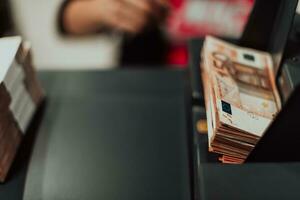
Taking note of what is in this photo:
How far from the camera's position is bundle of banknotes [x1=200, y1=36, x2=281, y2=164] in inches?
20.9

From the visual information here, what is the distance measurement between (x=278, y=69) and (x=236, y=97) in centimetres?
9

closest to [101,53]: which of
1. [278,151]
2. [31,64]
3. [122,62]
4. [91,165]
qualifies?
[122,62]

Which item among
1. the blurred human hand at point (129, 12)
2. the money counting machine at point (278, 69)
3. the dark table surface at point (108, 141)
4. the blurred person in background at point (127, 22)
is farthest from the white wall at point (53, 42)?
the money counting machine at point (278, 69)

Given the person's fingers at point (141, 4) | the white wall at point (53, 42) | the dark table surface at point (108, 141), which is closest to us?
the dark table surface at point (108, 141)

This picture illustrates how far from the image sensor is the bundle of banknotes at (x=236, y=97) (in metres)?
0.53

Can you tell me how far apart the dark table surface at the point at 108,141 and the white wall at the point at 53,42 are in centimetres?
40

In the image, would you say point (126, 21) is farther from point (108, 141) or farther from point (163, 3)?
point (108, 141)

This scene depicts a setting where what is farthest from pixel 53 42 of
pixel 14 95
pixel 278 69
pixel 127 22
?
pixel 278 69

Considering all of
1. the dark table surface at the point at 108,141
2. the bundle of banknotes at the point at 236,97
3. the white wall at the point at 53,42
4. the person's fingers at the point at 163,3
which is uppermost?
the bundle of banknotes at the point at 236,97

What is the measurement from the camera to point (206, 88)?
62 cm

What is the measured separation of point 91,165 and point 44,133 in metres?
0.11

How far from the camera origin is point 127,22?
985 millimetres

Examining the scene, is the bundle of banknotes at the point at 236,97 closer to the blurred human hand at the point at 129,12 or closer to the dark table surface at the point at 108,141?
the dark table surface at the point at 108,141

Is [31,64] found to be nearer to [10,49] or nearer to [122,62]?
[10,49]
